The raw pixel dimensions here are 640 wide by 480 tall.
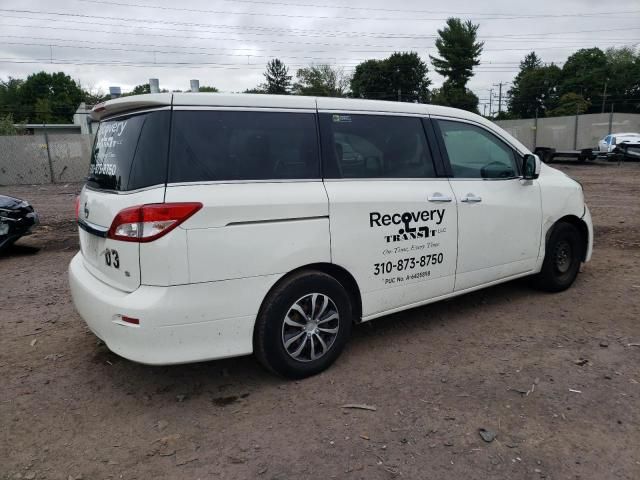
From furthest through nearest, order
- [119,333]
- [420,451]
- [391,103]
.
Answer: [391,103] → [119,333] → [420,451]

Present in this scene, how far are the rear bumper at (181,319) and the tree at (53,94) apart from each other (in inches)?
3100

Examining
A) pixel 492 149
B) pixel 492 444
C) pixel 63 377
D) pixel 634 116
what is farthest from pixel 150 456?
pixel 634 116

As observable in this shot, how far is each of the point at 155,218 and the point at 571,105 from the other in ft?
208

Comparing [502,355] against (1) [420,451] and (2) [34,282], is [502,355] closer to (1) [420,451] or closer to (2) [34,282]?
(1) [420,451]

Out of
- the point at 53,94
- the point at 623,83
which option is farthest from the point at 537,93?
the point at 53,94

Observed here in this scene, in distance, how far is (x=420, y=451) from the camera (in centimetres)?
273

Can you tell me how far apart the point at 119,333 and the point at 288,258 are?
1.09 meters

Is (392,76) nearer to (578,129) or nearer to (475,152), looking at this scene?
(578,129)

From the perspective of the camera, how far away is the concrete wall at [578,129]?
2769 cm

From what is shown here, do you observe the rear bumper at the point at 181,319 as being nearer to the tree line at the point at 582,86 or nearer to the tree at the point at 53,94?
the tree line at the point at 582,86

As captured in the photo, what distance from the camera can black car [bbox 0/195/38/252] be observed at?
7.23 metres

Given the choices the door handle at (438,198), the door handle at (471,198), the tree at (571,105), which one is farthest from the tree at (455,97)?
the door handle at (438,198)

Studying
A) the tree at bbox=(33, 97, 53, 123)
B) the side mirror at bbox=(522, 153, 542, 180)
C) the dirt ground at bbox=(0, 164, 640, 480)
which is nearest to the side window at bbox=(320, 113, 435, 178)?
the side mirror at bbox=(522, 153, 542, 180)

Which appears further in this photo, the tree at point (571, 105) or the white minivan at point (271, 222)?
the tree at point (571, 105)
